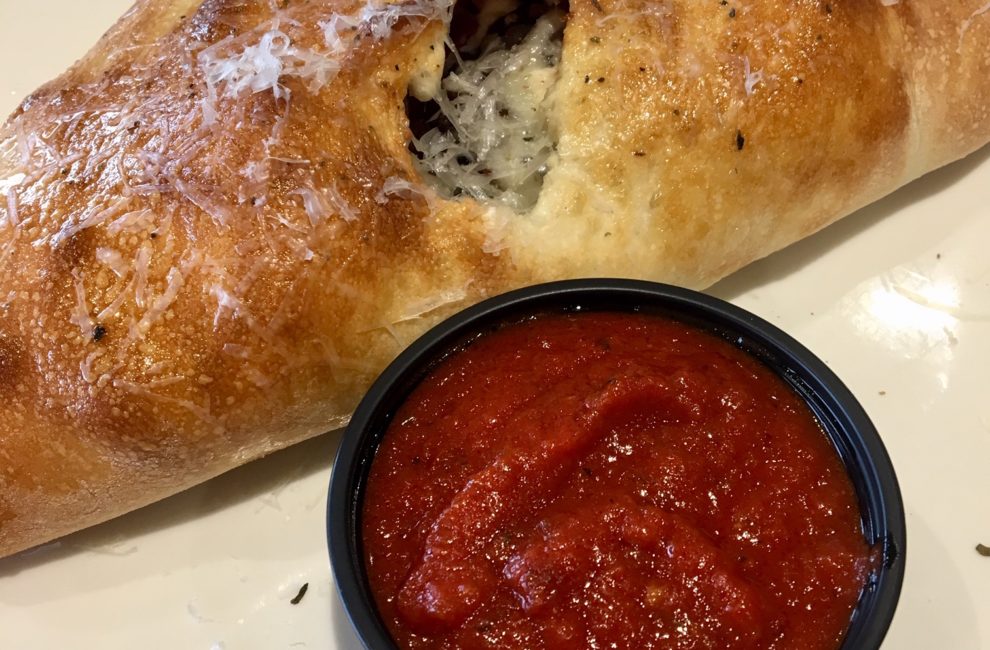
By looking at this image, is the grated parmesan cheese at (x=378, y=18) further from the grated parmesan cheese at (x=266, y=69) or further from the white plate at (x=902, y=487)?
the white plate at (x=902, y=487)

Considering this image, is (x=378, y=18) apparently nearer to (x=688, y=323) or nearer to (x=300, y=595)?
(x=688, y=323)

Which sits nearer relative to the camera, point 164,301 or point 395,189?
point 164,301

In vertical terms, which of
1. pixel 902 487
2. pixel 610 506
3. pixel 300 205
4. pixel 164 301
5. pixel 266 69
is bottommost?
pixel 902 487

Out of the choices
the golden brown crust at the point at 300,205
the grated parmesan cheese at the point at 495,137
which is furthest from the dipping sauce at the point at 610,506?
the grated parmesan cheese at the point at 495,137

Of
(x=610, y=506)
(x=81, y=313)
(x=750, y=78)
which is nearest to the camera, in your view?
(x=610, y=506)

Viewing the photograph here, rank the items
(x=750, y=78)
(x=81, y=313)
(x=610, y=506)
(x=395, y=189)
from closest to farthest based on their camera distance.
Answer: (x=610, y=506), (x=81, y=313), (x=395, y=189), (x=750, y=78)

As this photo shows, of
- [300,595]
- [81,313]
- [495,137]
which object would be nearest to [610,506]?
[300,595]

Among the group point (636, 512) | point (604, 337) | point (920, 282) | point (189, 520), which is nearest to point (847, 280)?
point (920, 282)
